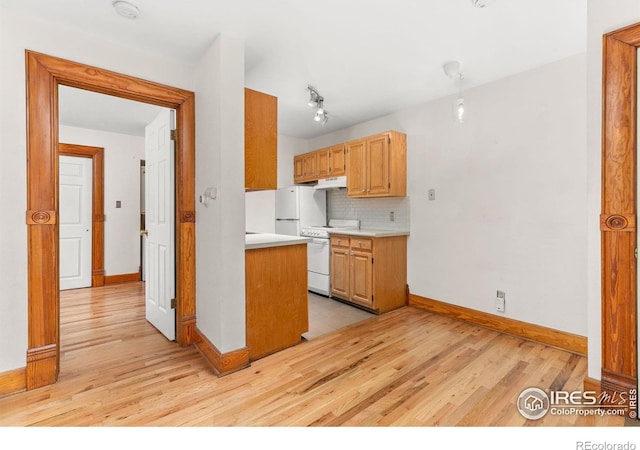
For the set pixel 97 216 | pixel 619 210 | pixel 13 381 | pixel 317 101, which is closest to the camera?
pixel 619 210

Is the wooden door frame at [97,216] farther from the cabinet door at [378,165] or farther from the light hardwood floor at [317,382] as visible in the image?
the cabinet door at [378,165]

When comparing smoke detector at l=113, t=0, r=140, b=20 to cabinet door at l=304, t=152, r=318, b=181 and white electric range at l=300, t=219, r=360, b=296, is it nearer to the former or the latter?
white electric range at l=300, t=219, r=360, b=296

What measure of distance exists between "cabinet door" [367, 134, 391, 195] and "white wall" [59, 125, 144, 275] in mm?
3888

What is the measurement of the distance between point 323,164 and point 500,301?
2860mm

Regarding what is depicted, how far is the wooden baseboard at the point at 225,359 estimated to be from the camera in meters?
2.12

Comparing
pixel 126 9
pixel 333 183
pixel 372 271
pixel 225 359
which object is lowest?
pixel 225 359

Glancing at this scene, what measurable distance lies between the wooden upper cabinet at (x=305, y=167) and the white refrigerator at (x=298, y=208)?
9.7 inches

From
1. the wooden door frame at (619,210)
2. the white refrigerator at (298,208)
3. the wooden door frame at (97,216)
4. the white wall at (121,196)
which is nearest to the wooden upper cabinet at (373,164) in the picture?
the white refrigerator at (298,208)

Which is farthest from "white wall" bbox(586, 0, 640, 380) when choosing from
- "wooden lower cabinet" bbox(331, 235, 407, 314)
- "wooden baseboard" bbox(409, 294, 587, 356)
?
"wooden lower cabinet" bbox(331, 235, 407, 314)

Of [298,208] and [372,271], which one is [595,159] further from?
[298,208]

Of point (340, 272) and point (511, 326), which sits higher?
point (340, 272)

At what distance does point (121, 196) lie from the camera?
4945mm

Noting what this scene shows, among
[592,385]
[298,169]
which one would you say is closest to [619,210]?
[592,385]
